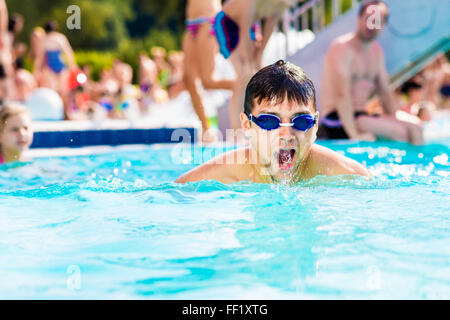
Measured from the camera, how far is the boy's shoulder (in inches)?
142

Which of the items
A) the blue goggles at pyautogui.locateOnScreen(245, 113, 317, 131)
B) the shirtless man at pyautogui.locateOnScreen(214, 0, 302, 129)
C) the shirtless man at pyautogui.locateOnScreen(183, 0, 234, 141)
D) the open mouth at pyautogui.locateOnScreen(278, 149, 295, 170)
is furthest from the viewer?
the shirtless man at pyautogui.locateOnScreen(183, 0, 234, 141)

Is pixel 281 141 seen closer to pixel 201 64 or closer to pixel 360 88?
pixel 360 88

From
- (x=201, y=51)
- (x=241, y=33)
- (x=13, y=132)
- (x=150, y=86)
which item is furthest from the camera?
(x=150, y=86)

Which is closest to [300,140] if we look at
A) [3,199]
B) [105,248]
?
[105,248]

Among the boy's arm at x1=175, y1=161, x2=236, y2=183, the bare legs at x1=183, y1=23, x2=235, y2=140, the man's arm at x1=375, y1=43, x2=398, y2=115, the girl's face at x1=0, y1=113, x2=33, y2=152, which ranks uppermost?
the bare legs at x1=183, y1=23, x2=235, y2=140

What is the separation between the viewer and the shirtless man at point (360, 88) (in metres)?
6.82

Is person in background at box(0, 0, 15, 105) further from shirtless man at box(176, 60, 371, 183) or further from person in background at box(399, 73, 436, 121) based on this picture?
shirtless man at box(176, 60, 371, 183)

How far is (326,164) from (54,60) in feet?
25.2

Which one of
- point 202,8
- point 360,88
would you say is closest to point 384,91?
point 360,88

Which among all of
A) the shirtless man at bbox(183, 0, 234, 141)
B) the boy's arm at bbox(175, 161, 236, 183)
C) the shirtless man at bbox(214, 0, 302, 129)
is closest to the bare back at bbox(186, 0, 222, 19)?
the shirtless man at bbox(183, 0, 234, 141)

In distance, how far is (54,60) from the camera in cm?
1036

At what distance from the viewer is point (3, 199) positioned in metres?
3.82

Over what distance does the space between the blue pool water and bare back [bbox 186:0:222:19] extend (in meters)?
3.97
